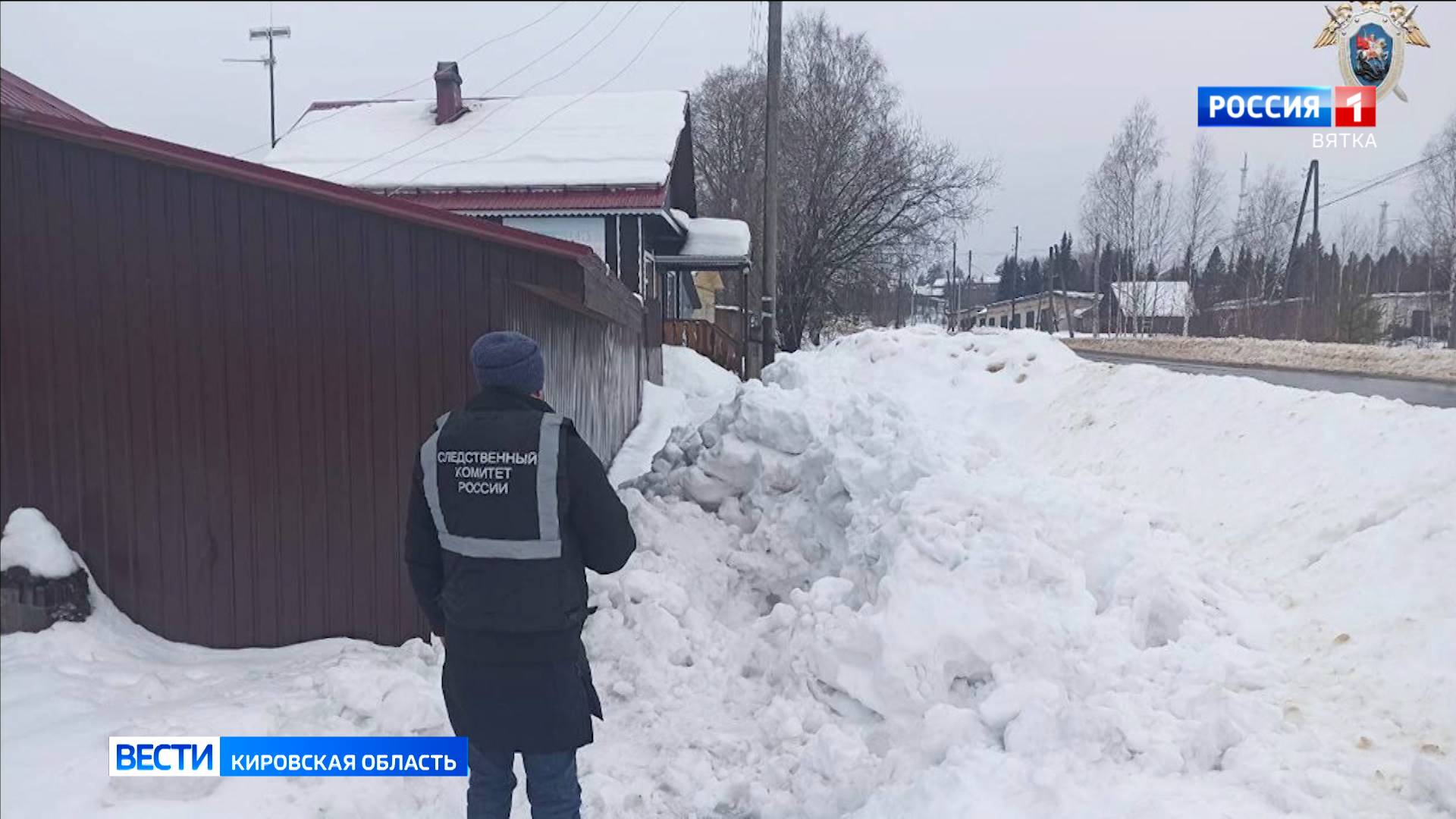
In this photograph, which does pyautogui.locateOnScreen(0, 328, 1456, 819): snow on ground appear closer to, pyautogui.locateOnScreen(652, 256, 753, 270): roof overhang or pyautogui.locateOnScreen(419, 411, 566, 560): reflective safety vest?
pyautogui.locateOnScreen(419, 411, 566, 560): reflective safety vest

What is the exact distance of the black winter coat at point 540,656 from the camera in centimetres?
278

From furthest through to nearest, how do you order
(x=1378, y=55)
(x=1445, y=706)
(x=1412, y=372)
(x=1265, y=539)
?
(x=1412, y=372), (x=1378, y=55), (x=1265, y=539), (x=1445, y=706)

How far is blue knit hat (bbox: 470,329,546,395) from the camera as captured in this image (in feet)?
9.18

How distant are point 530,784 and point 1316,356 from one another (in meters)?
20.6

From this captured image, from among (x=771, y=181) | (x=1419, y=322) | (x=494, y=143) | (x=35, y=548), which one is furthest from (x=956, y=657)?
(x=1419, y=322)

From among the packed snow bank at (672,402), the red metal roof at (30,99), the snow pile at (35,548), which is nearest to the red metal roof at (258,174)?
the red metal roof at (30,99)

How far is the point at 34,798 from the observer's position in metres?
3.23

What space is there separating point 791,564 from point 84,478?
4108 mm

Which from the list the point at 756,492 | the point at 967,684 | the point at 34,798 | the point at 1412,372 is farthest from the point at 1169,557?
the point at 1412,372

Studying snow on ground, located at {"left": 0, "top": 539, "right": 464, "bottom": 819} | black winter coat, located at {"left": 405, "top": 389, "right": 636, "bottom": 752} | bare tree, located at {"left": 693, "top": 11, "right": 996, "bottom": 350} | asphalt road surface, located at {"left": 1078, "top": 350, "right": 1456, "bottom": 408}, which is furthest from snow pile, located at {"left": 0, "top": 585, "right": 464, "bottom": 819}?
bare tree, located at {"left": 693, "top": 11, "right": 996, "bottom": 350}

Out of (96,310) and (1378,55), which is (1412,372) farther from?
(96,310)

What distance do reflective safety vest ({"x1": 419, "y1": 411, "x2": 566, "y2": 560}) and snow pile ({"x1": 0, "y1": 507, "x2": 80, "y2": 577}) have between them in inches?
117

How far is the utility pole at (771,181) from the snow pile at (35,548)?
1072 centimetres

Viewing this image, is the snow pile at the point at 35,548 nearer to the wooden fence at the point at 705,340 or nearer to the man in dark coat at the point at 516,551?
the man in dark coat at the point at 516,551
